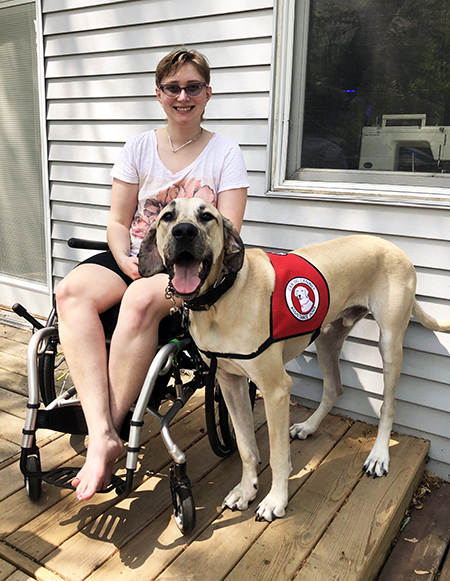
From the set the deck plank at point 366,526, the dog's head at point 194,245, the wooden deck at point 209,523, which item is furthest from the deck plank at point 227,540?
the dog's head at point 194,245

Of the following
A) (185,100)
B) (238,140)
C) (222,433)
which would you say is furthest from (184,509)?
(238,140)

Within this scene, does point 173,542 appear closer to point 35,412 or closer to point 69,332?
point 35,412

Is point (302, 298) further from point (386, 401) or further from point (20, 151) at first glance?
point (20, 151)

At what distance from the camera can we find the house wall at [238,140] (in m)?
2.53

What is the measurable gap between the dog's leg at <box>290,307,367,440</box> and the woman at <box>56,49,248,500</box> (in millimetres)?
824

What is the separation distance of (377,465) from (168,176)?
168 centimetres

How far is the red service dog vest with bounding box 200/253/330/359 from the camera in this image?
1861 mm

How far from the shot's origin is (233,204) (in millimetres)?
2186

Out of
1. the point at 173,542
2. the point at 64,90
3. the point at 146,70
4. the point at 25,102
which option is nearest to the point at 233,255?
the point at 173,542

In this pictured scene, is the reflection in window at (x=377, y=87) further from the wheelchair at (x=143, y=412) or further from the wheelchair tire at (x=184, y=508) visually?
the wheelchair tire at (x=184, y=508)

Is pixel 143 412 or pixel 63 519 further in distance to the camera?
pixel 63 519

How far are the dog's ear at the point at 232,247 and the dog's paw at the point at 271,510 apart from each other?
0.97 meters

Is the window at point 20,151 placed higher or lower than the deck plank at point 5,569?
higher

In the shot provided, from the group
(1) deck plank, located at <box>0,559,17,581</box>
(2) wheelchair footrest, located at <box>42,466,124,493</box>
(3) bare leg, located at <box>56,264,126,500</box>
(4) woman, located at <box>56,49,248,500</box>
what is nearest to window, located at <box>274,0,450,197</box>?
(4) woman, located at <box>56,49,248,500</box>
